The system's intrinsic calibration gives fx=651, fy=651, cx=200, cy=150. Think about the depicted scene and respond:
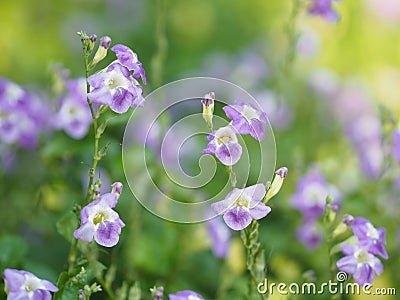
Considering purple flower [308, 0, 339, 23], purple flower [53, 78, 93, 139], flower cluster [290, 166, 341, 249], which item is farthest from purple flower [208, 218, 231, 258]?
purple flower [308, 0, 339, 23]

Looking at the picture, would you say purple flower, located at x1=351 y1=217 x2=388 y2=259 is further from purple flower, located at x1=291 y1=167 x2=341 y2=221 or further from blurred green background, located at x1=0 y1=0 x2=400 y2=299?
purple flower, located at x1=291 y1=167 x2=341 y2=221

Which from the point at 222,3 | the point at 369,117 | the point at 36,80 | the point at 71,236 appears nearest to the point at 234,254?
the point at 71,236

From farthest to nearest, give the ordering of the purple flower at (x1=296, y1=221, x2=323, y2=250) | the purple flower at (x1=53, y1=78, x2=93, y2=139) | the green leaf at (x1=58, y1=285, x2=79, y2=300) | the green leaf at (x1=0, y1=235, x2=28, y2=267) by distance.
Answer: the purple flower at (x1=296, y1=221, x2=323, y2=250) → the purple flower at (x1=53, y1=78, x2=93, y2=139) → the green leaf at (x1=0, y1=235, x2=28, y2=267) → the green leaf at (x1=58, y1=285, x2=79, y2=300)

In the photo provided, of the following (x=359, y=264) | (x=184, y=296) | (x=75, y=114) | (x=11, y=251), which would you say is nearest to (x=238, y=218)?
(x=184, y=296)

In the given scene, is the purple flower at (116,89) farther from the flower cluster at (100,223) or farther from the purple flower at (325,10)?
the purple flower at (325,10)

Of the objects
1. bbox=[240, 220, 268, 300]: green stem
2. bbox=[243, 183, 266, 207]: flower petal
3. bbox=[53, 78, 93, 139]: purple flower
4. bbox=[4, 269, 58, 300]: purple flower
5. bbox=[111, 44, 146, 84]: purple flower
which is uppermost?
bbox=[53, 78, 93, 139]: purple flower

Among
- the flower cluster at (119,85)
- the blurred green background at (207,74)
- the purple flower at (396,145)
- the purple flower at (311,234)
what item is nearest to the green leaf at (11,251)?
the blurred green background at (207,74)
